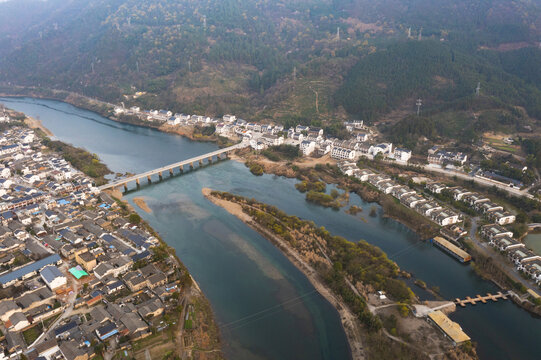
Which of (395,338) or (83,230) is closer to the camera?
(395,338)

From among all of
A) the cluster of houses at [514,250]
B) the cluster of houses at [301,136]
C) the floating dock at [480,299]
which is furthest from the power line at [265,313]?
the cluster of houses at [301,136]

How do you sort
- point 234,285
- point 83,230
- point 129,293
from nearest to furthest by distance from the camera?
point 129,293 < point 234,285 < point 83,230

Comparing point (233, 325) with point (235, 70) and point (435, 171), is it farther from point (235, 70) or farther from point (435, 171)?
point (235, 70)

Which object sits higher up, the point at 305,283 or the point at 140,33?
the point at 140,33

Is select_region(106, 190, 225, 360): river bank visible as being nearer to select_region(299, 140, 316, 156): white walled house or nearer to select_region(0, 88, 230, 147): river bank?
select_region(299, 140, 316, 156): white walled house

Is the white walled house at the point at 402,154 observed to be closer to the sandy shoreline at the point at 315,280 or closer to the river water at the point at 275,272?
the river water at the point at 275,272

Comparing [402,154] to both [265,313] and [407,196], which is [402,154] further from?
[265,313]

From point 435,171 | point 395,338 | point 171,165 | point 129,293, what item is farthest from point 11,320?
point 435,171
